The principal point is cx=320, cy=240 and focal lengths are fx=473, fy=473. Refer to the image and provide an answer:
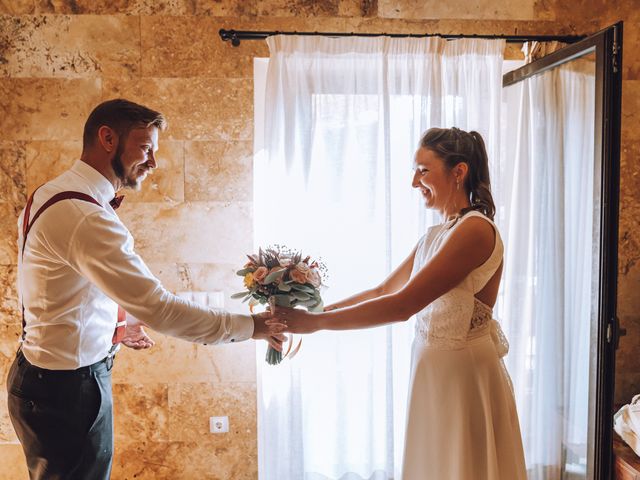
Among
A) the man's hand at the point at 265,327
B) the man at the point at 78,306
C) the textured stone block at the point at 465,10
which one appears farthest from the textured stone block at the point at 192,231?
the textured stone block at the point at 465,10

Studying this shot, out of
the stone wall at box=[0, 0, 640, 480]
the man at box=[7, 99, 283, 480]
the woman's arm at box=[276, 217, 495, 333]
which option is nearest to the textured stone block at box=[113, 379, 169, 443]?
the stone wall at box=[0, 0, 640, 480]

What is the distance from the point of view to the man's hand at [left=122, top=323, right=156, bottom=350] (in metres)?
2.25

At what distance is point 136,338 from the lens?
2268mm

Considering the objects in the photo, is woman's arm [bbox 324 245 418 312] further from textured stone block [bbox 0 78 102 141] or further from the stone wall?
textured stone block [bbox 0 78 102 141]

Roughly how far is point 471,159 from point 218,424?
2.15 metres

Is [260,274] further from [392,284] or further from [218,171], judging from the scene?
[218,171]

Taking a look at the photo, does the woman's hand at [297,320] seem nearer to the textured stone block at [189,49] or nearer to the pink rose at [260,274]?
the pink rose at [260,274]

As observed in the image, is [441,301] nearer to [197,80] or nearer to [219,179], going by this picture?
[219,179]

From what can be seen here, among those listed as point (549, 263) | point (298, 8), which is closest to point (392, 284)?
point (549, 263)

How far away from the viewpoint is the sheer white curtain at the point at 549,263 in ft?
8.28

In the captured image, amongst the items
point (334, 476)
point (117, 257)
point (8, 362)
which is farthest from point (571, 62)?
point (8, 362)

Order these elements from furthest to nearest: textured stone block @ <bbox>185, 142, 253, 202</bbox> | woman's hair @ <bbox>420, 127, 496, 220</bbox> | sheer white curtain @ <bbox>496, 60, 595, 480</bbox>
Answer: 1. textured stone block @ <bbox>185, 142, 253, 202</bbox>
2. sheer white curtain @ <bbox>496, 60, 595, 480</bbox>
3. woman's hair @ <bbox>420, 127, 496, 220</bbox>

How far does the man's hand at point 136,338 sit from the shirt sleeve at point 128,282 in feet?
1.65

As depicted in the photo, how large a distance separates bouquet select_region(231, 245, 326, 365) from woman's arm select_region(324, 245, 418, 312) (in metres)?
0.33
